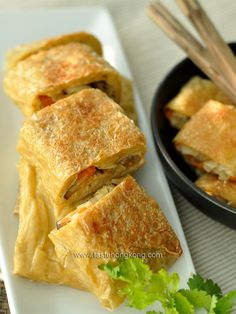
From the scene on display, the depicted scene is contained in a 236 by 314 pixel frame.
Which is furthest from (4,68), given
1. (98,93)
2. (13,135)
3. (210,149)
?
(210,149)

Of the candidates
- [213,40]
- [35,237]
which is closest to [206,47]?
[213,40]

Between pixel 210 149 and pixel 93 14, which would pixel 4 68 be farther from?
pixel 210 149

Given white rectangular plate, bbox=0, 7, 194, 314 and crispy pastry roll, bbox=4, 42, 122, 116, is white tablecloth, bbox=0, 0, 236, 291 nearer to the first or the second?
white rectangular plate, bbox=0, 7, 194, 314

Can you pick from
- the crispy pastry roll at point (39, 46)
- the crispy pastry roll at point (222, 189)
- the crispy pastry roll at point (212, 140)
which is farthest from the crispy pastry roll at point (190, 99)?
the crispy pastry roll at point (39, 46)

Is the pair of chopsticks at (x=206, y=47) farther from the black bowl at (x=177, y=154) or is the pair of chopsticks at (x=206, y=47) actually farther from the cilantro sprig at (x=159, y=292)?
the cilantro sprig at (x=159, y=292)

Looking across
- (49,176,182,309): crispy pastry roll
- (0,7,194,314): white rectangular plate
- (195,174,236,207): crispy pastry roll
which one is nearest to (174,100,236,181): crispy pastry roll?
(195,174,236,207): crispy pastry roll
